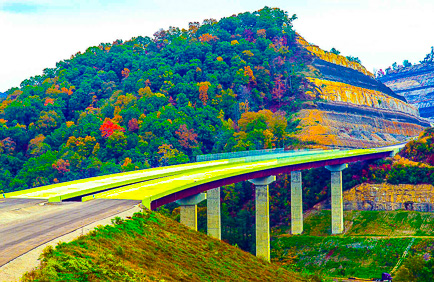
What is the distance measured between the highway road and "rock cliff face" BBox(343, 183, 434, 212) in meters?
53.4

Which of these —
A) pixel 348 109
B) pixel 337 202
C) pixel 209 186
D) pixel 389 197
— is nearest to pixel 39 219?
pixel 209 186

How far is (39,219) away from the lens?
34219mm

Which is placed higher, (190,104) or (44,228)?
(190,104)

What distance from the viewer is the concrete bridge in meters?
44.7

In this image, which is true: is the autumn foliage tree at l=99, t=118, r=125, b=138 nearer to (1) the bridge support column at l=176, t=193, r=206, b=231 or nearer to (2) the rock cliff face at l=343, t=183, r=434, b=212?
(2) the rock cliff face at l=343, t=183, r=434, b=212

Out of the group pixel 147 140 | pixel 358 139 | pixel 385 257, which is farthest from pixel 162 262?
pixel 358 139

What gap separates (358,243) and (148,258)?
51.0m

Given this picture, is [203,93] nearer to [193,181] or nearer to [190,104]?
[190,104]

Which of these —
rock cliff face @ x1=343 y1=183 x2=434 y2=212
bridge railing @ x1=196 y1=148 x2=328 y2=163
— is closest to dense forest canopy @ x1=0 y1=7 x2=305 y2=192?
bridge railing @ x1=196 y1=148 x2=328 y2=163

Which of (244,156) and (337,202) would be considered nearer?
(337,202)

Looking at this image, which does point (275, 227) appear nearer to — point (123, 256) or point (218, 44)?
point (123, 256)

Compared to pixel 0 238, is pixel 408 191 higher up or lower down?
lower down

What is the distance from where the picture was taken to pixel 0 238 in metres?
28.3

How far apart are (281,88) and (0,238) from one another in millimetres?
110412
